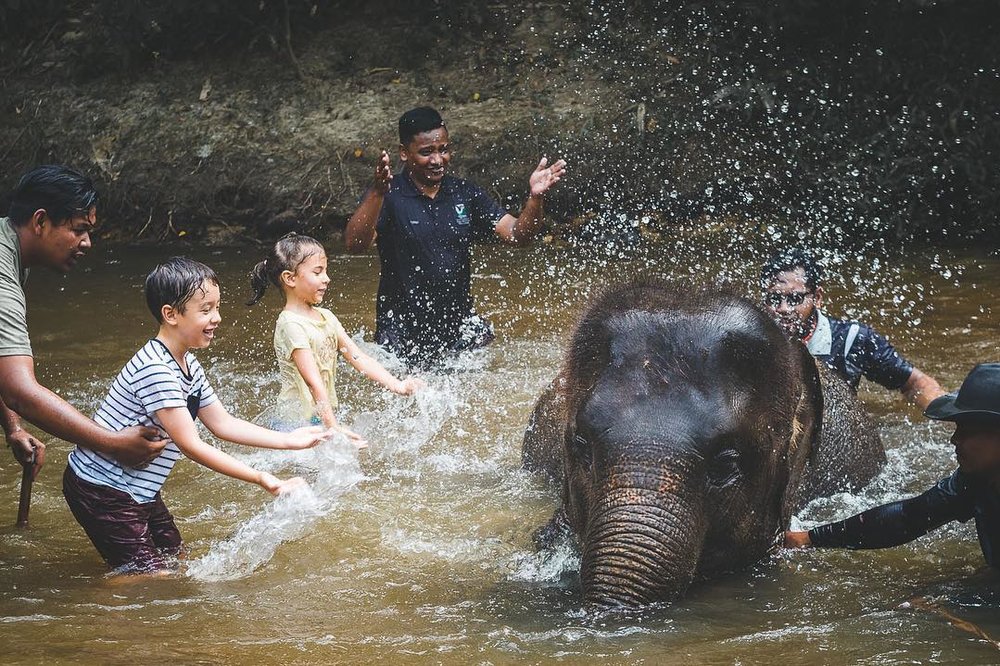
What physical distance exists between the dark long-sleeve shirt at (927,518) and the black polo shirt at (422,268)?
10.8 feet

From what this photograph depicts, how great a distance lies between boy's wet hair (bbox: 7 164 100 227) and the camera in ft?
15.3

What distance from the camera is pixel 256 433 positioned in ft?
16.4

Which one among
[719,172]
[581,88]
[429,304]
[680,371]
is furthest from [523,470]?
[581,88]

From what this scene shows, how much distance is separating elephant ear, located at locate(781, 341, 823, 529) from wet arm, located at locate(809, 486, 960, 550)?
0.80 ft

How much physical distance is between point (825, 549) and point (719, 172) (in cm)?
747

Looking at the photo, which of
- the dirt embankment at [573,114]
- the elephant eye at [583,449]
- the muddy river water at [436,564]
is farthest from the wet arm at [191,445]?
the dirt embankment at [573,114]

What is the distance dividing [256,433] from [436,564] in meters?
0.87

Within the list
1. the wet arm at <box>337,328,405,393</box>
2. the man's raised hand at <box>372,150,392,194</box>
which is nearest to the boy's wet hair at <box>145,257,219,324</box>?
the wet arm at <box>337,328,405,393</box>

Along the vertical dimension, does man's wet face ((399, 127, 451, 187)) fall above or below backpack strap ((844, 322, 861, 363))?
above

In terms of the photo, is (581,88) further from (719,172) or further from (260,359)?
(260,359)

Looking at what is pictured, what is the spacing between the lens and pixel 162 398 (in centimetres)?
473

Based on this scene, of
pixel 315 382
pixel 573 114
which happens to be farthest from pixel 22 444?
pixel 573 114

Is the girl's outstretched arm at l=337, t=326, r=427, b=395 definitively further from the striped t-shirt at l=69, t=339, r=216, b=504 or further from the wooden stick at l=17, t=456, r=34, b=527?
the wooden stick at l=17, t=456, r=34, b=527

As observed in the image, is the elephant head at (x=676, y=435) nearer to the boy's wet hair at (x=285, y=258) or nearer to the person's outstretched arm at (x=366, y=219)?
the boy's wet hair at (x=285, y=258)
